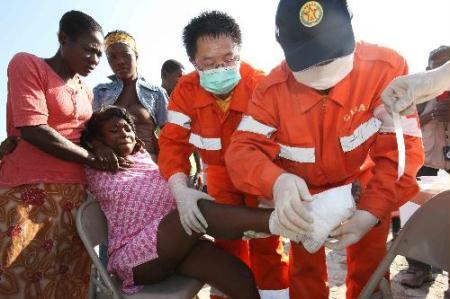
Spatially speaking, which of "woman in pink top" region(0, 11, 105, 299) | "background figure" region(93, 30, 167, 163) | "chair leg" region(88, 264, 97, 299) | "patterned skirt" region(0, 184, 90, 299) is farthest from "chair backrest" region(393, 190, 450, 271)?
"background figure" region(93, 30, 167, 163)

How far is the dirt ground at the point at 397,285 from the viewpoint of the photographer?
262 centimetres

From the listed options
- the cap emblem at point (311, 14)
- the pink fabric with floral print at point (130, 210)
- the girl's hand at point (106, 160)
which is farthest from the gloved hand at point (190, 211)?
the cap emblem at point (311, 14)

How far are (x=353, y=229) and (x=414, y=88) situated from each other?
1.56 ft

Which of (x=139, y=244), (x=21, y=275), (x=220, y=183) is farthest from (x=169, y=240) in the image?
(x=21, y=275)

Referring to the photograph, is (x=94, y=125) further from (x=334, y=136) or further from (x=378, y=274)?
(x=378, y=274)

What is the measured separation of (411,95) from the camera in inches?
48.5

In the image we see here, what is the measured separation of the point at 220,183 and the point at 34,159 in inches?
35.5

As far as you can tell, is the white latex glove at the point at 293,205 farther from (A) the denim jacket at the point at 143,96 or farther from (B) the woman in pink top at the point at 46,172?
(A) the denim jacket at the point at 143,96

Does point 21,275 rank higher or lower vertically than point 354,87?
lower

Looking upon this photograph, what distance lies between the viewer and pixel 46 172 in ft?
6.58

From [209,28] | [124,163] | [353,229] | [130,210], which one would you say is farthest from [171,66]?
[353,229]

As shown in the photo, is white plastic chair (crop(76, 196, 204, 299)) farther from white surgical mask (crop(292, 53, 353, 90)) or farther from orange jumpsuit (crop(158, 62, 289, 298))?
white surgical mask (crop(292, 53, 353, 90))

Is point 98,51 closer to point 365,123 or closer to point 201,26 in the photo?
point 201,26

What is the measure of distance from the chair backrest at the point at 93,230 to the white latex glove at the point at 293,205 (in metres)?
0.82
